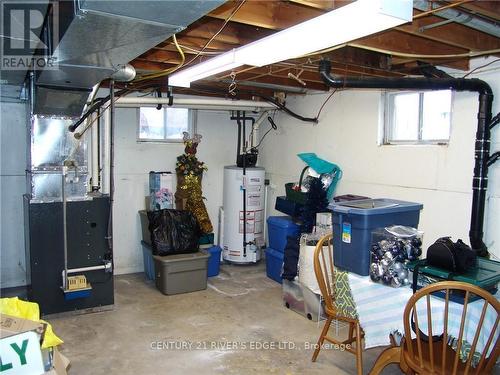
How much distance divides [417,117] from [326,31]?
6.81 feet

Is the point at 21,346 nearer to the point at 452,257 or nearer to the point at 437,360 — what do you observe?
the point at 437,360

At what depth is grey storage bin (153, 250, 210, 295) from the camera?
4.37 meters

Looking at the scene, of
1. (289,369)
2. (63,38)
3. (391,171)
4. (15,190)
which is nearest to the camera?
(63,38)

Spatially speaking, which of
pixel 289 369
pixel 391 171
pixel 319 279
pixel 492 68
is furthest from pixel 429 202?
pixel 289 369

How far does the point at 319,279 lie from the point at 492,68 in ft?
6.92

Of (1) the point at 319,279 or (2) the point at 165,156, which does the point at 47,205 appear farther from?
(1) the point at 319,279

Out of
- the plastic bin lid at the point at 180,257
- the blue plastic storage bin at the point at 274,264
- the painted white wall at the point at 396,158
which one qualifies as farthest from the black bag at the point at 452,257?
the plastic bin lid at the point at 180,257

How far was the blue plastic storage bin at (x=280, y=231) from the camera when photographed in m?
4.64

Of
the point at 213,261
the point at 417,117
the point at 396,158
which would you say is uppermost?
the point at 417,117

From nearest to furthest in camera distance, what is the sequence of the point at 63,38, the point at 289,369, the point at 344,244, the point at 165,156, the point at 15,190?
the point at 63,38, the point at 344,244, the point at 289,369, the point at 15,190, the point at 165,156

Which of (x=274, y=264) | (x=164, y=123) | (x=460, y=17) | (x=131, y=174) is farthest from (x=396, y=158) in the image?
(x=131, y=174)

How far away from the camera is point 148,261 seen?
4.91m

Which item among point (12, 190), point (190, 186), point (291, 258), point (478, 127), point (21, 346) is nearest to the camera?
point (21, 346)

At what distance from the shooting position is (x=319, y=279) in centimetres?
287
